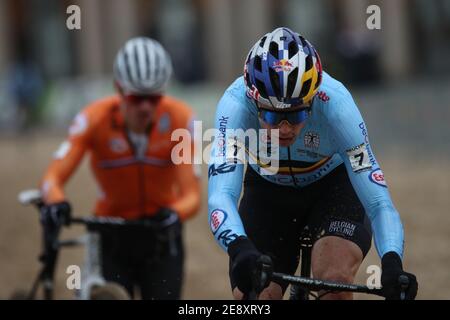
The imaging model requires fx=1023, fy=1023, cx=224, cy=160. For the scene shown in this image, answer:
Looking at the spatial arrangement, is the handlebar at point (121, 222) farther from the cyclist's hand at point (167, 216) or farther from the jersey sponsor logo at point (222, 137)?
the jersey sponsor logo at point (222, 137)

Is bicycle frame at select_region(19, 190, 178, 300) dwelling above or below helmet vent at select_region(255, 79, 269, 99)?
below

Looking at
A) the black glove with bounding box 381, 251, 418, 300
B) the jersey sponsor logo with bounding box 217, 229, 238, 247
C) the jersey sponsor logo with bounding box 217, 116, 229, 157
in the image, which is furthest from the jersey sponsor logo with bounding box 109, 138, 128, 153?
the black glove with bounding box 381, 251, 418, 300

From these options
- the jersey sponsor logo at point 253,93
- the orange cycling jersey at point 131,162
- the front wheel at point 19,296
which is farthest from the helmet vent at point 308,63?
the front wheel at point 19,296

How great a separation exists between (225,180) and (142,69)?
2531 millimetres

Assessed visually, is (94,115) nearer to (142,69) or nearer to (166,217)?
(142,69)

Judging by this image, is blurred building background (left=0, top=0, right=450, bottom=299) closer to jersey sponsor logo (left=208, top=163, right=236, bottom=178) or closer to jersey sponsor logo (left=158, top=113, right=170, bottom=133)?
jersey sponsor logo (left=158, top=113, right=170, bottom=133)

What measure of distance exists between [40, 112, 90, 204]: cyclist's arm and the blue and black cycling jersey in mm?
2064

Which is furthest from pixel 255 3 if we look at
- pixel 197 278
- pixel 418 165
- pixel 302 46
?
pixel 302 46

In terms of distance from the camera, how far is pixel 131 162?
7555mm

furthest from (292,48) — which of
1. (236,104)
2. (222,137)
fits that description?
(222,137)

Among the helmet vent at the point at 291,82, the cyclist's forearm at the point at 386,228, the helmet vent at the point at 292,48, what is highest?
the helmet vent at the point at 292,48

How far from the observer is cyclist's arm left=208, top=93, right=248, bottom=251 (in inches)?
192

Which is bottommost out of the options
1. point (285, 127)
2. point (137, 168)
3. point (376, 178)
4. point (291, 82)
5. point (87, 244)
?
point (87, 244)

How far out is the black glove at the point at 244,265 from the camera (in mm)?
4505
